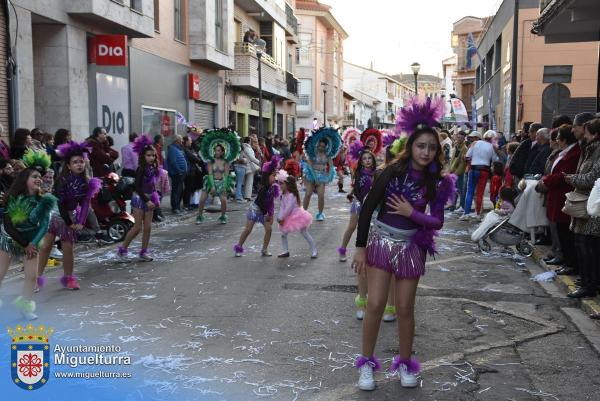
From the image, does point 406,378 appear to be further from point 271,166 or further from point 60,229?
point 271,166

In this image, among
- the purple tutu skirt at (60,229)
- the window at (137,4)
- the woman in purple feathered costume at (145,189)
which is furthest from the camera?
the window at (137,4)

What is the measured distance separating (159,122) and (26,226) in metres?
15.3

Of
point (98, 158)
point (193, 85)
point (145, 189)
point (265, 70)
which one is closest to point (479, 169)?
point (145, 189)

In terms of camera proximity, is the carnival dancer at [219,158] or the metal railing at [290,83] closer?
the carnival dancer at [219,158]

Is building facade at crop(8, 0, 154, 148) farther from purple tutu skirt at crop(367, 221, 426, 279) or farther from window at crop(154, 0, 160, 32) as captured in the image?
purple tutu skirt at crop(367, 221, 426, 279)

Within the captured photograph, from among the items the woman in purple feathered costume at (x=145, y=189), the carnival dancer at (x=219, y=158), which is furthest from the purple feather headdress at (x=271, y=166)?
the carnival dancer at (x=219, y=158)

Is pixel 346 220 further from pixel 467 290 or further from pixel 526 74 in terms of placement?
pixel 526 74

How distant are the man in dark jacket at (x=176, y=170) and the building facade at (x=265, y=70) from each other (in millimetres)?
11624

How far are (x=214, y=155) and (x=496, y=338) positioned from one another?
28.5 feet

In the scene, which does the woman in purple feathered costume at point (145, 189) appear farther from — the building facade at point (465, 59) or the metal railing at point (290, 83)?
the building facade at point (465, 59)

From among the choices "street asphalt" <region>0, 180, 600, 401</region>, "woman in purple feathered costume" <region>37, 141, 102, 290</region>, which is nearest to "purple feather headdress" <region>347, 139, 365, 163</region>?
"street asphalt" <region>0, 180, 600, 401</region>

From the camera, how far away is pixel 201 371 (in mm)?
4613

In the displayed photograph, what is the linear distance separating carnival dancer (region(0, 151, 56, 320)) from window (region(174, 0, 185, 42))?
17790mm

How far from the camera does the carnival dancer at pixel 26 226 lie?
6.00 metres
